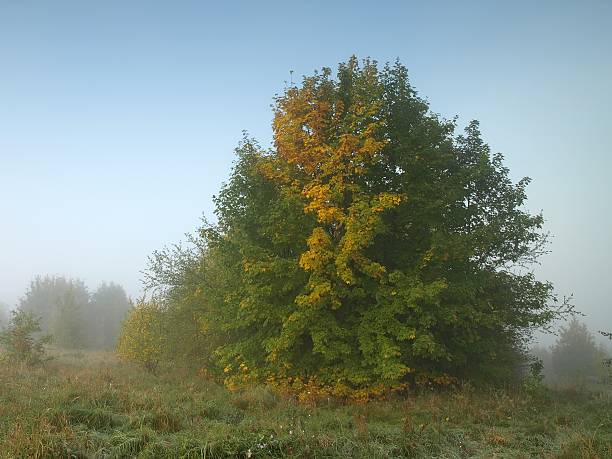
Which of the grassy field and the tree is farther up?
the tree

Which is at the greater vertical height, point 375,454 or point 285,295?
point 285,295

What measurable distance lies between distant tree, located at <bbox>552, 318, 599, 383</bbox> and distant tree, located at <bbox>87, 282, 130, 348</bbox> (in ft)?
183

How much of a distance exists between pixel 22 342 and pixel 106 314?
142 feet

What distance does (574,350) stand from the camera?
158 feet

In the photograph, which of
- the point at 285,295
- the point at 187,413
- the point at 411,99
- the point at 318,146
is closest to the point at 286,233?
the point at 285,295

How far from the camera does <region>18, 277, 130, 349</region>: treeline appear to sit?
46.1m

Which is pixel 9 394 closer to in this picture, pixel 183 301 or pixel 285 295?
pixel 285 295

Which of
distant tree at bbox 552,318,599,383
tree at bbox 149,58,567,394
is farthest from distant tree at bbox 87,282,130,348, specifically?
distant tree at bbox 552,318,599,383

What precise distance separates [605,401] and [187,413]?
13920mm

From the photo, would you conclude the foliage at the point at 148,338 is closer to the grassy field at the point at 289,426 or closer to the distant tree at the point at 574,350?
the grassy field at the point at 289,426

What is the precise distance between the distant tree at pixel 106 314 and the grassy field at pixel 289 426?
158 ft

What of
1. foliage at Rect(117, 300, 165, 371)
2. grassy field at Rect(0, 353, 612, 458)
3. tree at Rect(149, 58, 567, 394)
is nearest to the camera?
grassy field at Rect(0, 353, 612, 458)

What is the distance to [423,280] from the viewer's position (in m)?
13.8

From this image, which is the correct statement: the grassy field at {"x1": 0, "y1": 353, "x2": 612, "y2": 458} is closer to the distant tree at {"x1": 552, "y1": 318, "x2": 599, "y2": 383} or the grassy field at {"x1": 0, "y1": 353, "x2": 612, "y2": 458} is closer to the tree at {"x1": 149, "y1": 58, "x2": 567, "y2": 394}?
the tree at {"x1": 149, "y1": 58, "x2": 567, "y2": 394}
